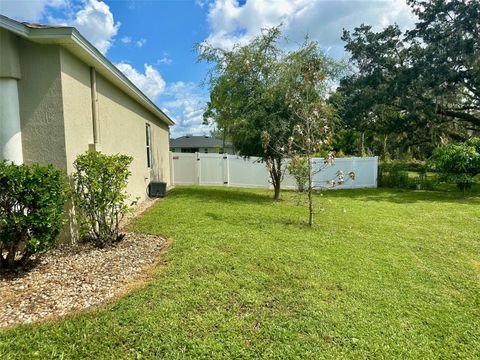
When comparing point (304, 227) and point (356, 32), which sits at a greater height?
point (356, 32)

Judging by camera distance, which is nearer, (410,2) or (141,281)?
(141,281)

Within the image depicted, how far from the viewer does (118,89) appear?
7.68 m

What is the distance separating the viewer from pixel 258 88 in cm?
1022

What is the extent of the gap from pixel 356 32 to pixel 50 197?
17912 millimetres

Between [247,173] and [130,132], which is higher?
[130,132]

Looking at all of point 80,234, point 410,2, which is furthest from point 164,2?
point 410,2

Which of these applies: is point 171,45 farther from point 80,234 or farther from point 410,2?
point 410,2

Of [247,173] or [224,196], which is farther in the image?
[247,173]

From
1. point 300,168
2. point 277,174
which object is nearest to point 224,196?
point 277,174

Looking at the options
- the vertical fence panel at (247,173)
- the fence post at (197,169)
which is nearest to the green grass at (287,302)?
the vertical fence panel at (247,173)

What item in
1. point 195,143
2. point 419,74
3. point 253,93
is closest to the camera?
point 253,93

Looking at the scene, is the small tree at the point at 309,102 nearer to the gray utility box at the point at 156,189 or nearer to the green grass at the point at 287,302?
the green grass at the point at 287,302

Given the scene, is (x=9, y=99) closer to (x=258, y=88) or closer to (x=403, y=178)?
(x=258, y=88)

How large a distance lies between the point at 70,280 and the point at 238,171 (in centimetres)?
1193
